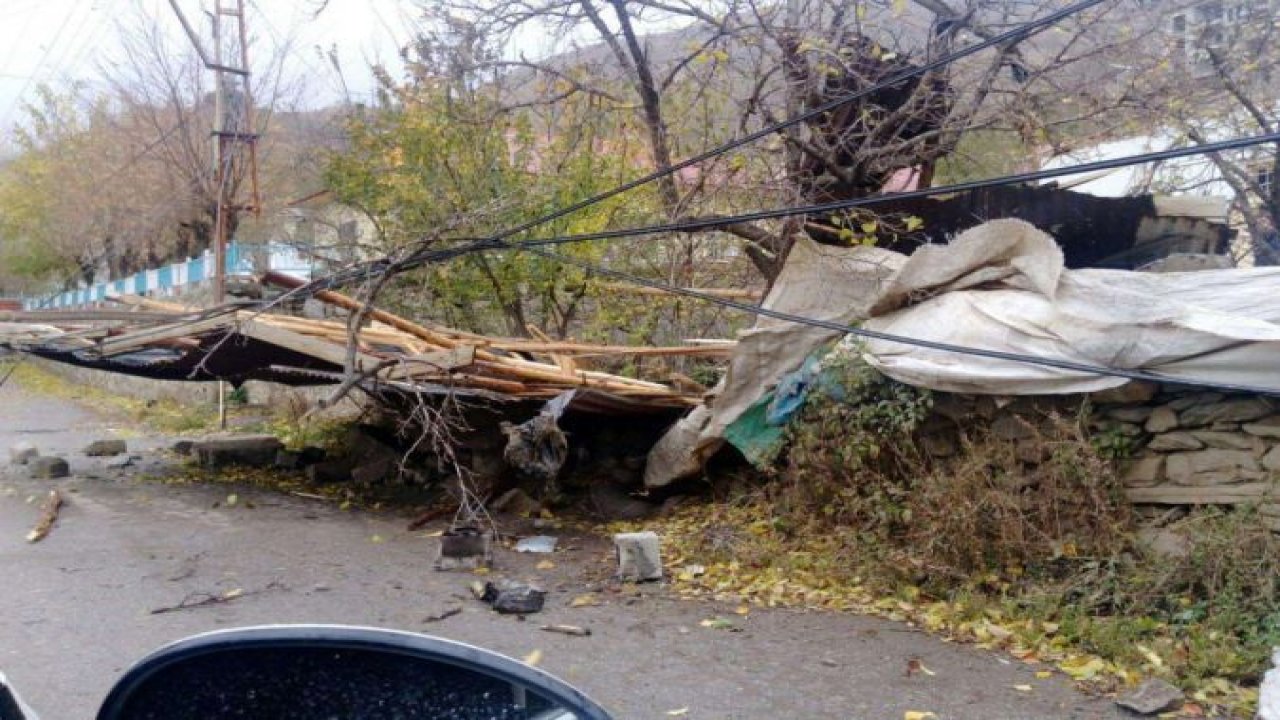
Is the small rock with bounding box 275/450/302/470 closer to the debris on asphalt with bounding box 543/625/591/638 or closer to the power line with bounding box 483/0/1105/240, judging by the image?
the power line with bounding box 483/0/1105/240

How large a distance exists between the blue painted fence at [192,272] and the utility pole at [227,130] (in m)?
0.79

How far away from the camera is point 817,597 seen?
281 inches

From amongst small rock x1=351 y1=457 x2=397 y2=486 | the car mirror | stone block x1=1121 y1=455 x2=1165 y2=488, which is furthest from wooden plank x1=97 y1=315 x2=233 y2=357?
the car mirror

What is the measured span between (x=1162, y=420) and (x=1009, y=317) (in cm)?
112

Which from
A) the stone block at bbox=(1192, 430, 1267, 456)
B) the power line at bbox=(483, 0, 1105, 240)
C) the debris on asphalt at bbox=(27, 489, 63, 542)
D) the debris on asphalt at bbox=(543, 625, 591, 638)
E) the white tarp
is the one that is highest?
the power line at bbox=(483, 0, 1105, 240)

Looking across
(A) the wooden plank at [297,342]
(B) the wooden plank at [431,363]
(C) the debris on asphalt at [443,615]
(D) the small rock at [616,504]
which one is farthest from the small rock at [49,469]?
(C) the debris on asphalt at [443,615]

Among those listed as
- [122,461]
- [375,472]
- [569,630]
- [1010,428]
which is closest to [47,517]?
[375,472]

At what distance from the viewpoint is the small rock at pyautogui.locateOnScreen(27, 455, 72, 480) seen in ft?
42.0

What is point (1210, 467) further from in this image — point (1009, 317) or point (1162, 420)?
point (1009, 317)

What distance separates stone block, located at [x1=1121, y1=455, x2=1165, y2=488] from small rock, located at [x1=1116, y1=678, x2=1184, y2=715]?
178cm

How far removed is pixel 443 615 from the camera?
6910 millimetres

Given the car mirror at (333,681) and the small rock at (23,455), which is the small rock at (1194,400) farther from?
the small rock at (23,455)

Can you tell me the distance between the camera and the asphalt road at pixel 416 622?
5.41m

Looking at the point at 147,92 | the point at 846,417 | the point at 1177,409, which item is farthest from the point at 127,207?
the point at 1177,409
